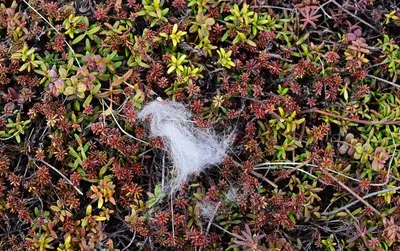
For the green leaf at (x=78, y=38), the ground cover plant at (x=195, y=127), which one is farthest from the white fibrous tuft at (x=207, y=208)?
the green leaf at (x=78, y=38)

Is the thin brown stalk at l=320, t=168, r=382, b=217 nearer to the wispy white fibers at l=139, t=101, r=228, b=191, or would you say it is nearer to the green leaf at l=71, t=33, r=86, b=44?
the wispy white fibers at l=139, t=101, r=228, b=191

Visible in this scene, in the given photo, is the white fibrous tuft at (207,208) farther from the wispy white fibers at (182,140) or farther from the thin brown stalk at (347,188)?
the thin brown stalk at (347,188)

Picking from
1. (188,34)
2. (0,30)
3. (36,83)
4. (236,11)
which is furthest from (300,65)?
(0,30)

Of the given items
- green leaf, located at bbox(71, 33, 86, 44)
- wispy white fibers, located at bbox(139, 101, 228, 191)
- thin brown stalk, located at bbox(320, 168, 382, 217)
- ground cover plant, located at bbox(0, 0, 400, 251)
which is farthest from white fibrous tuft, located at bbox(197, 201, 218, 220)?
green leaf, located at bbox(71, 33, 86, 44)

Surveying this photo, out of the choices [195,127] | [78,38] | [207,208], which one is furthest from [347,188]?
[78,38]

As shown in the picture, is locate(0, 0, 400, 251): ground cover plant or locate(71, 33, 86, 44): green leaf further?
locate(71, 33, 86, 44): green leaf

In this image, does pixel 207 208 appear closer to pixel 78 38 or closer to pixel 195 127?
pixel 195 127

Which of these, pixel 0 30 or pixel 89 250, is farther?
pixel 0 30

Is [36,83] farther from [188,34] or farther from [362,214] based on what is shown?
[362,214]
